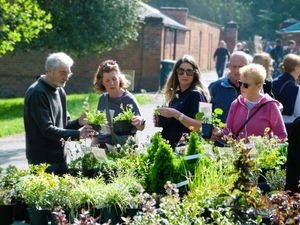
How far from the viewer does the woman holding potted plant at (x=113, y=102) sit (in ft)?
25.4

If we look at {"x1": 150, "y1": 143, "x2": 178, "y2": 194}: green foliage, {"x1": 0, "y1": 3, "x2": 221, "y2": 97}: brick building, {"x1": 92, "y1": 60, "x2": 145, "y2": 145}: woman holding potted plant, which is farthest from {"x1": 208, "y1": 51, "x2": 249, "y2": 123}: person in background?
{"x1": 0, "y1": 3, "x2": 221, "y2": 97}: brick building

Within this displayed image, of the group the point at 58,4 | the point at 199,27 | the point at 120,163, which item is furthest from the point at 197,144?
the point at 199,27

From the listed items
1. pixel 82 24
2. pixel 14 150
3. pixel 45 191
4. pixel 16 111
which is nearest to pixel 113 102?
pixel 45 191

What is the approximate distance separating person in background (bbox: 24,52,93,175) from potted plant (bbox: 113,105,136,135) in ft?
0.99

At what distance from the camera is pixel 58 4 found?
88.6ft

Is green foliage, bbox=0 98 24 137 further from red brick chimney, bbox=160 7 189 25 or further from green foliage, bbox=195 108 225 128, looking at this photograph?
red brick chimney, bbox=160 7 189 25

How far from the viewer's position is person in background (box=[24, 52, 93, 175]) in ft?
24.6

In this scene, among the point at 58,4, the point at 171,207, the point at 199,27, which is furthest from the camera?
the point at 199,27

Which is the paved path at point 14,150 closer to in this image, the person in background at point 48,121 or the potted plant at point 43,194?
the person in background at point 48,121

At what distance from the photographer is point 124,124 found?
7.66 m

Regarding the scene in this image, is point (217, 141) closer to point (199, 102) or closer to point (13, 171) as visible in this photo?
point (199, 102)

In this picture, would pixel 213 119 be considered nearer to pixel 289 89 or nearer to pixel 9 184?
pixel 9 184

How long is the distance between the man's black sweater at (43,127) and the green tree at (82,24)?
1934cm

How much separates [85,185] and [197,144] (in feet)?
2.94
